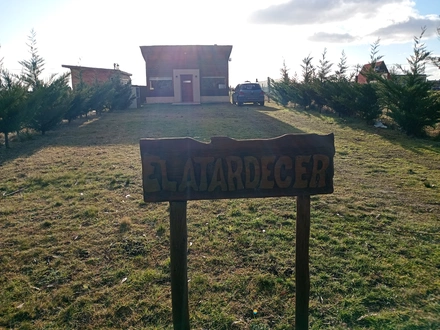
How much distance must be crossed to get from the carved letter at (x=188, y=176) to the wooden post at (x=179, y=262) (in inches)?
4.6

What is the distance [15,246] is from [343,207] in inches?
166

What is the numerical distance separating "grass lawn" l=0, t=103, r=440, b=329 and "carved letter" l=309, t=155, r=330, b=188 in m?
1.15

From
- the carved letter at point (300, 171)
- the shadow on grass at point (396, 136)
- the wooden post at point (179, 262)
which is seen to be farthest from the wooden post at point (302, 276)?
the shadow on grass at point (396, 136)

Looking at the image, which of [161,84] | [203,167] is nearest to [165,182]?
[203,167]

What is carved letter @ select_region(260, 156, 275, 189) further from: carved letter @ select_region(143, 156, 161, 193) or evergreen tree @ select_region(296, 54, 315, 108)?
evergreen tree @ select_region(296, 54, 315, 108)

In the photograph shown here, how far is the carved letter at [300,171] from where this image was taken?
2.09 meters

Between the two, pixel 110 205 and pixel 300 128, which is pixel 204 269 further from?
pixel 300 128

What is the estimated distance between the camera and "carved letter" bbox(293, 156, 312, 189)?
6.84ft

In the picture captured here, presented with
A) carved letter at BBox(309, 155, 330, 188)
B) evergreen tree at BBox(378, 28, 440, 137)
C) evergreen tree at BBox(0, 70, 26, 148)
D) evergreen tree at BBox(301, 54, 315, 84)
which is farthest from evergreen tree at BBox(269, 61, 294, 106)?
carved letter at BBox(309, 155, 330, 188)

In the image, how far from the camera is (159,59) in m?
28.1

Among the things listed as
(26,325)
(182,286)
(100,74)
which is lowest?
(26,325)

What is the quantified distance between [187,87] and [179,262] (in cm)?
2727

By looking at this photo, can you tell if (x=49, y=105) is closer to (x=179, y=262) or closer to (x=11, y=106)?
(x=11, y=106)

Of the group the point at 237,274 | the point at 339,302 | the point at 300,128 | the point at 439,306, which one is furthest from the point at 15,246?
the point at 300,128
